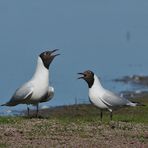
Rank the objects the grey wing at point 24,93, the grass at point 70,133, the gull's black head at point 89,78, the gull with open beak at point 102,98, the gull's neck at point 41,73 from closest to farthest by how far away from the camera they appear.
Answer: the grass at point 70,133, the grey wing at point 24,93, the gull's neck at point 41,73, the gull with open beak at point 102,98, the gull's black head at point 89,78

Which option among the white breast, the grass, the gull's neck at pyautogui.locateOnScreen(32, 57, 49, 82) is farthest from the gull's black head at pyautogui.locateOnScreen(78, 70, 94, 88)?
the grass

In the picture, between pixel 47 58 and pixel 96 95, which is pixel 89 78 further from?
pixel 47 58

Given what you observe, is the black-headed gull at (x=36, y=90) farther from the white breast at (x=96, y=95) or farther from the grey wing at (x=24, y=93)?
the white breast at (x=96, y=95)

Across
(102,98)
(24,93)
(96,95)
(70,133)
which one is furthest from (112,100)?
(70,133)

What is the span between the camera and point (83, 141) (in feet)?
48.8

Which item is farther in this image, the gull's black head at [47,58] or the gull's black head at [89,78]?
the gull's black head at [89,78]

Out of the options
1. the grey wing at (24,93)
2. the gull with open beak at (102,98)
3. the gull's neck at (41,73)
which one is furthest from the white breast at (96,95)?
the grey wing at (24,93)

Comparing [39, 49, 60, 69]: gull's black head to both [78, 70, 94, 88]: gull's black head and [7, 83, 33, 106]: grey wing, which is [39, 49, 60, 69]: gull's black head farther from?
[78, 70, 94, 88]: gull's black head

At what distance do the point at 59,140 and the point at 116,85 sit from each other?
18.9 meters

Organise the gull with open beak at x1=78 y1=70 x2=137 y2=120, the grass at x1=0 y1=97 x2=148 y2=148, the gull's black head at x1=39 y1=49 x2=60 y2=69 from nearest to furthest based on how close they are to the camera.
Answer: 1. the grass at x1=0 y1=97 x2=148 y2=148
2. the gull with open beak at x1=78 y1=70 x2=137 y2=120
3. the gull's black head at x1=39 y1=49 x2=60 y2=69

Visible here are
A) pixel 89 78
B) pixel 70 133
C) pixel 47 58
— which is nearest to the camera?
pixel 70 133

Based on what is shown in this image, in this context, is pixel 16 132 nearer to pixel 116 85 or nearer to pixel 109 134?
pixel 109 134

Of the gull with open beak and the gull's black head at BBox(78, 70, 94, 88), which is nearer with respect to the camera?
the gull with open beak

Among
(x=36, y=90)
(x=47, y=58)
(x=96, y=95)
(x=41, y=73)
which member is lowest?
(x=96, y=95)
